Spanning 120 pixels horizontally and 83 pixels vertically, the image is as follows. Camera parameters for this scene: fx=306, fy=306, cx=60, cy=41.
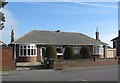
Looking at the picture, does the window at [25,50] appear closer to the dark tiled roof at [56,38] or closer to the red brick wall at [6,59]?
the dark tiled roof at [56,38]

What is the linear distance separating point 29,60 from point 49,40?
5107 millimetres

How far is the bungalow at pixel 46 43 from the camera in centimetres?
4631

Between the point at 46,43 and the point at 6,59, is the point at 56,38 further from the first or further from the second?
the point at 6,59

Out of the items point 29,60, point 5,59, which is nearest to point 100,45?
point 29,60

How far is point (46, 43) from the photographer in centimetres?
4772

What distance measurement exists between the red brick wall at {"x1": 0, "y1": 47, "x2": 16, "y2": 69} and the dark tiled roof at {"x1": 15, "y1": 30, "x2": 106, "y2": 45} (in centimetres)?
1399

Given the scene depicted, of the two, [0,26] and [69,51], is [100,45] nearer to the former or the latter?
[69,51]

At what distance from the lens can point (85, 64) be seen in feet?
124

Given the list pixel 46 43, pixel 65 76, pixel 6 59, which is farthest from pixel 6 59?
pixel 46 43

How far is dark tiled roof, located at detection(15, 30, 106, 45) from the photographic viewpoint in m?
48.1

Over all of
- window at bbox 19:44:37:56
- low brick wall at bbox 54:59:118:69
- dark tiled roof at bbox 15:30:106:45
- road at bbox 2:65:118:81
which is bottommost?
road at bbox 2:65:118:81

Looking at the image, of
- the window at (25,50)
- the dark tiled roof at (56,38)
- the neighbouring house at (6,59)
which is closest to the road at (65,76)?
the neighbouring house at (6,59)

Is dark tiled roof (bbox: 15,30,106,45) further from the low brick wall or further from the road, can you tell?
the road

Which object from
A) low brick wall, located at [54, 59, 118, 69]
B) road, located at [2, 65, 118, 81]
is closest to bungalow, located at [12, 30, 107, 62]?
low brick wall, located at [54, 59, 118, 69]
